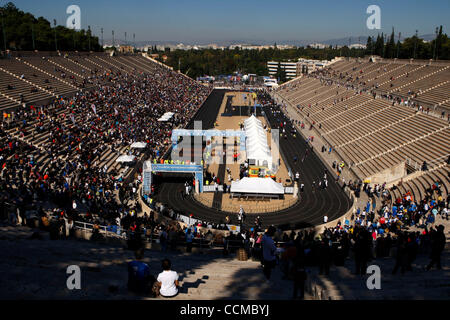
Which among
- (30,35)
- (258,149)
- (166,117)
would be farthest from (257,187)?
(30,35)

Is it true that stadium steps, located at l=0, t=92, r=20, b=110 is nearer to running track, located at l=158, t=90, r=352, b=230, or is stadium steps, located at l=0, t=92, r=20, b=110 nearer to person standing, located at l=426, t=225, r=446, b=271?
running track, located at l=158, t=90, r=352, b=230

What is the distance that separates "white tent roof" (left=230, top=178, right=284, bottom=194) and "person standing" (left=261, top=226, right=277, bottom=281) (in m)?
15.4

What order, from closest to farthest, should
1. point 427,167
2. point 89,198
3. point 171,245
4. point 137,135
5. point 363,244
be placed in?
point 363,244 < point 171,245 < point 89,198 < point 427,167 < point 137,135

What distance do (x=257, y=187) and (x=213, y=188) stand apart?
372 centimetres

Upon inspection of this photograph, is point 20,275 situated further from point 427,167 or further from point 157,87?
point 157,87

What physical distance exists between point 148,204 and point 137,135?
610 inches

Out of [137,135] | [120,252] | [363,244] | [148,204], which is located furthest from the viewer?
[137,135]

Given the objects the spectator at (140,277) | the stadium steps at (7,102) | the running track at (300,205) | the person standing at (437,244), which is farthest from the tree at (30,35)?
the person standing at (437,244)

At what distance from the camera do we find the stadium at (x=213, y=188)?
8414 mm

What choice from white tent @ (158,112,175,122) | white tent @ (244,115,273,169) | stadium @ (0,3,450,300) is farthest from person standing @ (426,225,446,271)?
white tent @ (158,112,175,122)

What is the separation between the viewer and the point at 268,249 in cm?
820

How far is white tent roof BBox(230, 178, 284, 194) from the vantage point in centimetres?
2383
